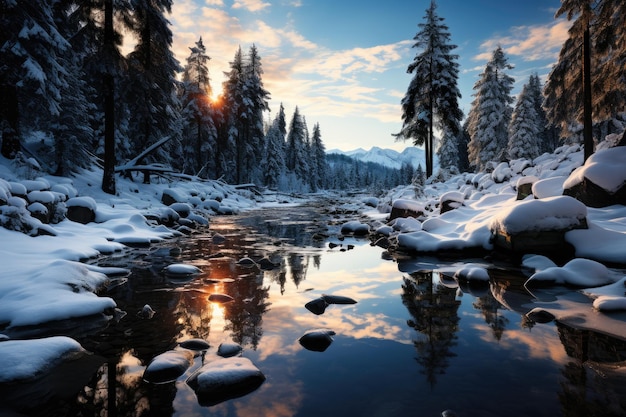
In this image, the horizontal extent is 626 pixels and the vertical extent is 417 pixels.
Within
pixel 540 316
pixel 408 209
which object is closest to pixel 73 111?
pixel 408 209

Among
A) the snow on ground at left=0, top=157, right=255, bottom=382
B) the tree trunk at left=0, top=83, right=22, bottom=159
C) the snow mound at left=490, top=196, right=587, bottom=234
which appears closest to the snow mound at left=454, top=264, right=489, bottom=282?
the snow mound at left=490, top=196, right=587, bottom=234

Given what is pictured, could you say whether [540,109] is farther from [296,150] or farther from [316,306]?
[316,306]

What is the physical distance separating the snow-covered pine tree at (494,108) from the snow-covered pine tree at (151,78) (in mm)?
27199

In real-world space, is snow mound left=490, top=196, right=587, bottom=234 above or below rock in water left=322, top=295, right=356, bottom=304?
above

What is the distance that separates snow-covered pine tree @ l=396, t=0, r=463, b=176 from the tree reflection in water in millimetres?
19748

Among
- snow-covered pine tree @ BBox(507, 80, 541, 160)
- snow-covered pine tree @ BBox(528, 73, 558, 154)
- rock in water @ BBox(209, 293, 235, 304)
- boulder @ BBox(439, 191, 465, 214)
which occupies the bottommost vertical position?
rock in water @ BBox(209, 293, 235, 304)

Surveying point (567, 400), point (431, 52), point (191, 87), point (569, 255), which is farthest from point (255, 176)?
point (567, 400)

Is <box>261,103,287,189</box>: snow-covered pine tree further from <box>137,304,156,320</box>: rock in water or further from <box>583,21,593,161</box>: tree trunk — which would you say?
<box>137,304,156,320</box>: rock in water

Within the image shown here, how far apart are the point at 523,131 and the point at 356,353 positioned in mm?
38371

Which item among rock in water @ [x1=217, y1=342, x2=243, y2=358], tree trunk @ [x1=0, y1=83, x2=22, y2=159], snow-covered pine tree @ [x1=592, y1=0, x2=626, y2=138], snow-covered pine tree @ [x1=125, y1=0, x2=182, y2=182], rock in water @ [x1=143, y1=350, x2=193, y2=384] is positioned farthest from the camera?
snow-covered pine tree @ [x1=125, y1=0, x2=182, y2=182]

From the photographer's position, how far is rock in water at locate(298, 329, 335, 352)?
395 centimetres

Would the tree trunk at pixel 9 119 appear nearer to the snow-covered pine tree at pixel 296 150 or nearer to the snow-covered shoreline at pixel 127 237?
the snow-covered shoreline at pixel 127 237

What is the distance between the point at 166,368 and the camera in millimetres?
3248

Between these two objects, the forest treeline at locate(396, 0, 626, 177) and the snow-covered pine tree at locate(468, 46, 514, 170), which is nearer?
the forest treeline at locate(396, 0, 626, 177)
